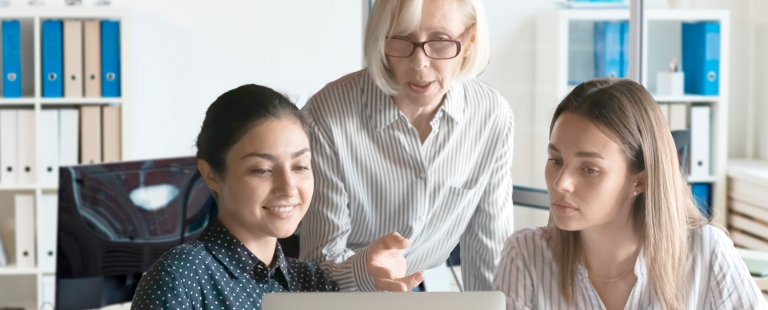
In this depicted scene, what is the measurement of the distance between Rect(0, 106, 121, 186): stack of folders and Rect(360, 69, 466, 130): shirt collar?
2.30m

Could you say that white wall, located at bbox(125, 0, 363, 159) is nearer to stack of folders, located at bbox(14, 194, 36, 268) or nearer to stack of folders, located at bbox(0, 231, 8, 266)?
stack of folders, located at bbox(14, 194, 36, 268)

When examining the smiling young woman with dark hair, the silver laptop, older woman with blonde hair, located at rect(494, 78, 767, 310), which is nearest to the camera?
the silver laptop

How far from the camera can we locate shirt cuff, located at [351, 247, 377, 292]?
145 cm

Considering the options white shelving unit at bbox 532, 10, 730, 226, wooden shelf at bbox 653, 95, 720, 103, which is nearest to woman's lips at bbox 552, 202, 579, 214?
white shelving unit at bbox 532, 10, 730, 226

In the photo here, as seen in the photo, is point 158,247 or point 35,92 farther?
point 35,92

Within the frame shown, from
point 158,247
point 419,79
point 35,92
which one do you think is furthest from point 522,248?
point 35,92

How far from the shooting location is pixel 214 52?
157 inches

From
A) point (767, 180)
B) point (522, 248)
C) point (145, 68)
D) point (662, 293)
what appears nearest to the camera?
point (662, 293)

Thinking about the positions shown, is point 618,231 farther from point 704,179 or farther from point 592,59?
point 704,179

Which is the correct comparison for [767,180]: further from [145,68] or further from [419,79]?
[145,68]

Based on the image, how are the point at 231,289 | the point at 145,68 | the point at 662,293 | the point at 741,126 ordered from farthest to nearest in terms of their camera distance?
1. the point at 741,126
2. the point at 145,68
3. the point at 662,293
4. the point at 231,289

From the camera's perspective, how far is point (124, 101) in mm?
3715

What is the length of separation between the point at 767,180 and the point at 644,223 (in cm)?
242

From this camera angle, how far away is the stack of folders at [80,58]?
12.0 feet
